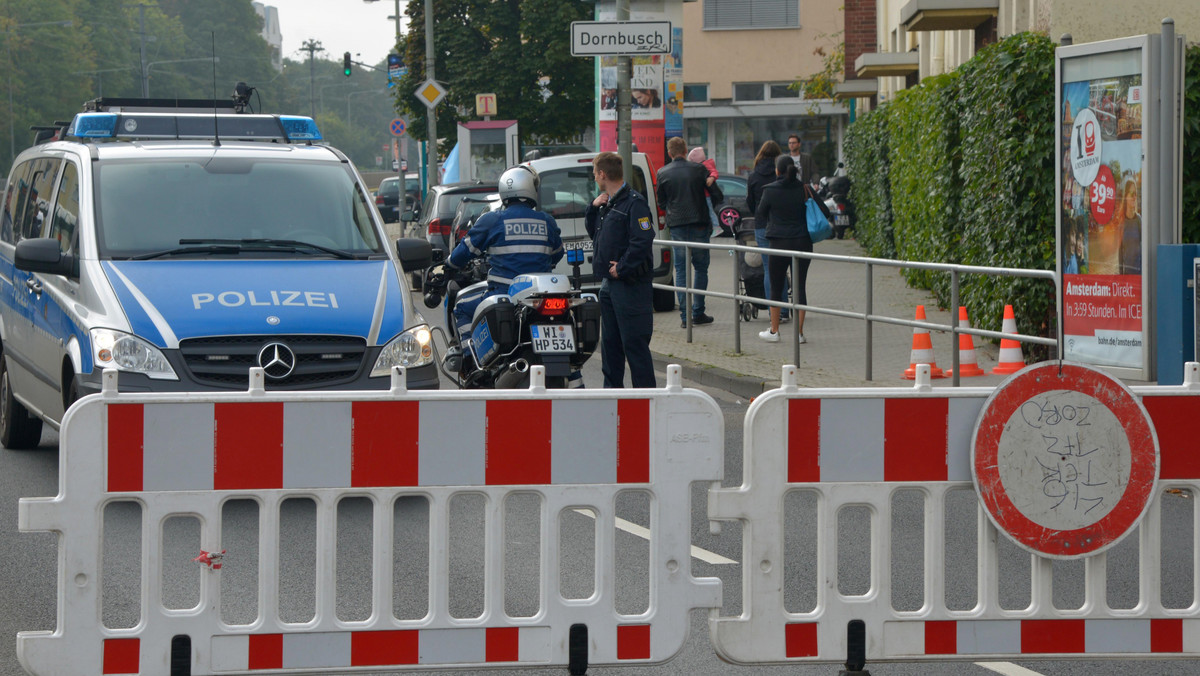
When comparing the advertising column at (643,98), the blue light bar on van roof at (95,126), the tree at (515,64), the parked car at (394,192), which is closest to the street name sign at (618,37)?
the advertising column at (643,98)

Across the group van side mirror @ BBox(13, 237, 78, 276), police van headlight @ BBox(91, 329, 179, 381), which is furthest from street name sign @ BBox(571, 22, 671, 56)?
police van headlight @ BBox(91, 329, 179, 381)

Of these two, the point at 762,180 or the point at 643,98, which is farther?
the point at 643,98

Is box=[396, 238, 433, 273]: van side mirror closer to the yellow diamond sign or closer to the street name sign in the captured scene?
the street name sign

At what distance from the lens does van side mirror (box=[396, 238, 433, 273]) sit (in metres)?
9.22

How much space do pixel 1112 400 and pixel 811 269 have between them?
30.3 feet

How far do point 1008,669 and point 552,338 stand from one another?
189 inches

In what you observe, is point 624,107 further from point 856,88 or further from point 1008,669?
point 856,88

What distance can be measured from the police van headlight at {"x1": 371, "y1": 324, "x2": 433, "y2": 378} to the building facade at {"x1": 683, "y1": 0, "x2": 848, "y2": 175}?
148ft

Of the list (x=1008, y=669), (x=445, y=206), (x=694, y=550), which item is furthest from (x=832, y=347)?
(x=445, y=206)

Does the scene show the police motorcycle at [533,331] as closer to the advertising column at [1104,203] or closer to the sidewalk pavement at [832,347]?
the sidewalk pavement at [832,347]

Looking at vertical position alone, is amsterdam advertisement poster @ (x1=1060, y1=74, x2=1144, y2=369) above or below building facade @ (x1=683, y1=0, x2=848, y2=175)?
below

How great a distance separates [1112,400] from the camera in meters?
4.85

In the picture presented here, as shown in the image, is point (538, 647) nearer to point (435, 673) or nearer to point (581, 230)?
point (435, 673)

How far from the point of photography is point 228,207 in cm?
909
